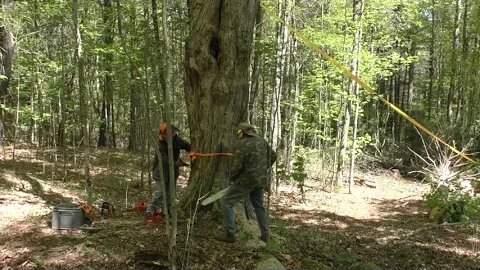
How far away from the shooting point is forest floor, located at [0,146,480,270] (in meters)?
5.32

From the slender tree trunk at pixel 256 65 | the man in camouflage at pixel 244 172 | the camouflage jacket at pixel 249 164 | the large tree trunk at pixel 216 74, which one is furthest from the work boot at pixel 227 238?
the slender tree trunk at pixel 256 65

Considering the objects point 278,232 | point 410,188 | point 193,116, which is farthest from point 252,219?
point 410,188

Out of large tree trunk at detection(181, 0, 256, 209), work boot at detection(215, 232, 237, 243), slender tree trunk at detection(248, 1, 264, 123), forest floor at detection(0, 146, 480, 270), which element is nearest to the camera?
forest floor at detection(0, 146, 480, 270)

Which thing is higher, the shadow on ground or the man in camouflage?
the man in camouflage

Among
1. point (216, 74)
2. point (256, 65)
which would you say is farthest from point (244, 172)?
point (256, 65)

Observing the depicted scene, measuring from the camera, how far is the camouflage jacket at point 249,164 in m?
5.88

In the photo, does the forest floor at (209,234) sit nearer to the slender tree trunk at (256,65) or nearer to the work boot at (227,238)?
the work boot at (227,238)

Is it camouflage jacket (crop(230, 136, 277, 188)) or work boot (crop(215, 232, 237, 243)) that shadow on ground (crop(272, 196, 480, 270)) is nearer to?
work boot (crop(215, 232, 237, 243))

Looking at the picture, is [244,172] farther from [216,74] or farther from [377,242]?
[377,242]

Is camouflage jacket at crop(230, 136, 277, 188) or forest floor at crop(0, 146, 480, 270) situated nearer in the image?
forest floor at crop(0, 146, 480, 270)

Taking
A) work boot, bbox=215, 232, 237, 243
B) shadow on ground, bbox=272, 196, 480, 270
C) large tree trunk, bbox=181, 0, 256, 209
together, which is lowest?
shadow on ground, bbox=272, 196, 480, 270

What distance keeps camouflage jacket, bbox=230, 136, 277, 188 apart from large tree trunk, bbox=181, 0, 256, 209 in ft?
2.03

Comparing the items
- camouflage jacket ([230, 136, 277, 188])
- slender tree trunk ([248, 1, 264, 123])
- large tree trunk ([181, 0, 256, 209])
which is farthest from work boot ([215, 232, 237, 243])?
slender tree trunk ([248, 1, 264, 123])

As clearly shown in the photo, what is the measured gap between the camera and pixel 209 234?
6.02m
